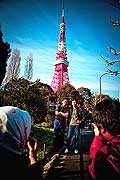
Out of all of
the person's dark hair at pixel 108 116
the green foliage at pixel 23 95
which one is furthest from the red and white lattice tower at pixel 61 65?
the person's dark hair at pixel 108 116

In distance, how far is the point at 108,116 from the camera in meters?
2.36

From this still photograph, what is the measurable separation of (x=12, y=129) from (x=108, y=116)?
3.53 feet

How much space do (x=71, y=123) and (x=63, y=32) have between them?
66978 mm

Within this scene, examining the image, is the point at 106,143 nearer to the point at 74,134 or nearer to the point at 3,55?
the point at 3,55

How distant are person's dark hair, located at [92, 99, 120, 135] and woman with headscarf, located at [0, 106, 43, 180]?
857 millimetres

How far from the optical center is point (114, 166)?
196cm

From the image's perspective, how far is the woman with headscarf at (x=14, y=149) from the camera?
5.07 ft

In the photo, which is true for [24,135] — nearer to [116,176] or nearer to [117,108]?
[116,176]

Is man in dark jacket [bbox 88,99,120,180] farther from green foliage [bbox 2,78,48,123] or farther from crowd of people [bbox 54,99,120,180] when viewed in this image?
green foliage [bbox 2,78,48,123]

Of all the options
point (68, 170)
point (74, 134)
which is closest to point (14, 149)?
A: point (68, 170)

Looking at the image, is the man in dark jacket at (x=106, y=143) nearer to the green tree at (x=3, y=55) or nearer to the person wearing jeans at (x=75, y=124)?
the green tree at (x=3, y=55)

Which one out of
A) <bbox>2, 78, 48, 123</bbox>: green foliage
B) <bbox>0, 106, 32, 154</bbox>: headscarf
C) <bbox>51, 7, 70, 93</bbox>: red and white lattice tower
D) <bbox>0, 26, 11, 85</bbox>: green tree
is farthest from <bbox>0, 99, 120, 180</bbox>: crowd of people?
<bbox>51, 7, 70, 93</bbox>: red and white lattice tower

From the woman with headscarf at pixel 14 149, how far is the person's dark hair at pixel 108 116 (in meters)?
0.86

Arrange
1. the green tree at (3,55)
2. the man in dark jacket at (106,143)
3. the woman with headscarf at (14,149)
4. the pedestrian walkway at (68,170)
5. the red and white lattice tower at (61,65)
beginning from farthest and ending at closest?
1. the red and white lattice tower at (61,65)
2. the pedestrian walkway at (68,170)
3. the green tree at (3,55)
4. the man in dark jacket at (106,143)
5. the woman with headscarf at (14,149)
